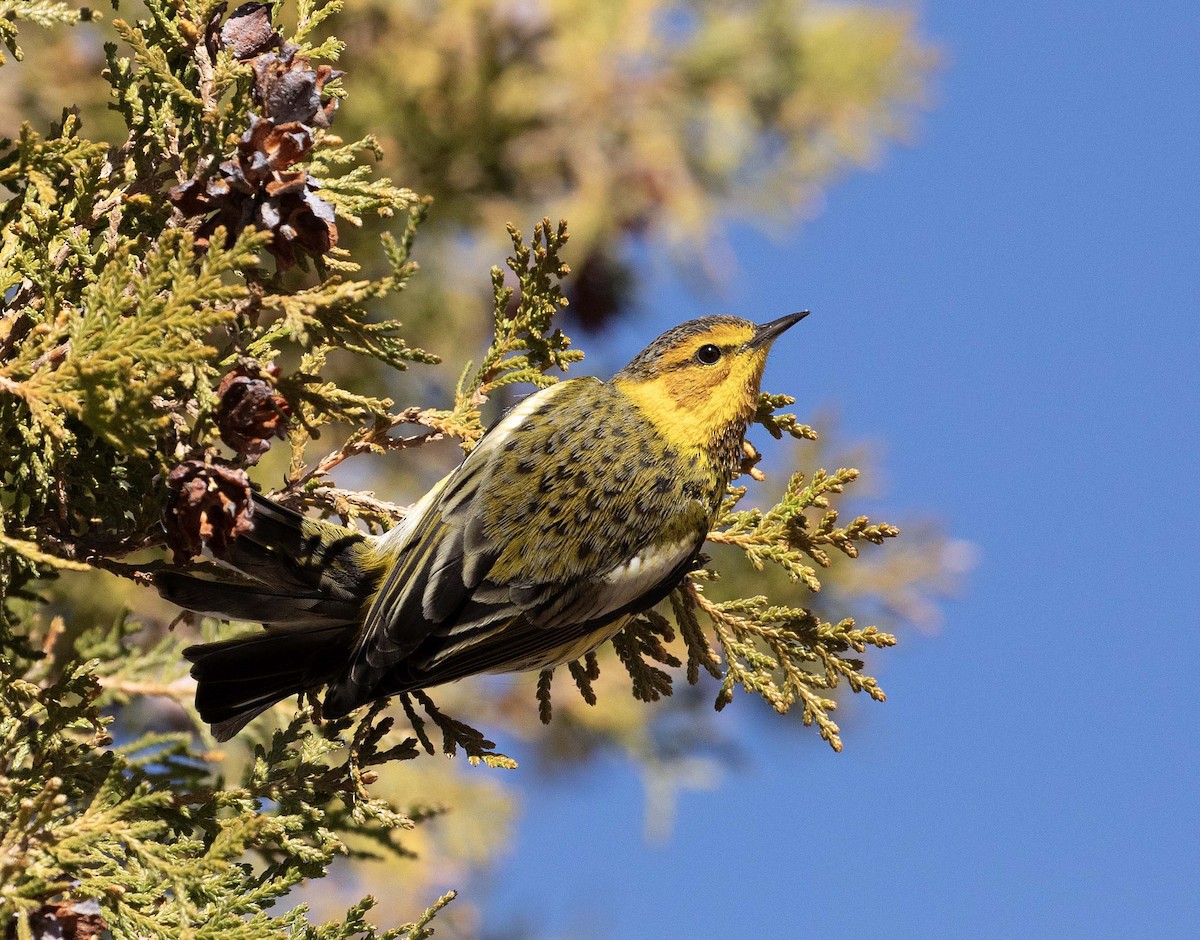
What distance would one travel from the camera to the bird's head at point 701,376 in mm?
3809

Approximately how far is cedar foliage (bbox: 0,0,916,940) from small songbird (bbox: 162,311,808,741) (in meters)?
0.17

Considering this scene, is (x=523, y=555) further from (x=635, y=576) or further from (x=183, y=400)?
(x=183, y=400)

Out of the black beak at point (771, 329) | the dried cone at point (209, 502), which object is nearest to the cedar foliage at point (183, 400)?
the dried cone at point (209, 502)

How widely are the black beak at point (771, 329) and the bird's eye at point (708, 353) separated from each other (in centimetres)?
10

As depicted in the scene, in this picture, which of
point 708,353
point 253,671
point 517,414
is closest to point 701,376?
point 708,353

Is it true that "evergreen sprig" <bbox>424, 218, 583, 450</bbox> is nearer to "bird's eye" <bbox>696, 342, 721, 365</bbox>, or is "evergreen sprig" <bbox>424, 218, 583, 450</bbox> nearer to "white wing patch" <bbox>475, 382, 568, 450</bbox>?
"white wing patch" <bbox>475, 382, 568, 450</bbox>

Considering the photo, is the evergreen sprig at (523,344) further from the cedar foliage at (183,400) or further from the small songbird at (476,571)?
the small songbird at (476,571)

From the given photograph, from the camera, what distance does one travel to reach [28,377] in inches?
110

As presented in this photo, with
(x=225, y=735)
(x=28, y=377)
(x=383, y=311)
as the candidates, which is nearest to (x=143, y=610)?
(x=383, y=311)

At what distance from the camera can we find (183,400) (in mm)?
2908

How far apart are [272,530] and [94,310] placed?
0.73m

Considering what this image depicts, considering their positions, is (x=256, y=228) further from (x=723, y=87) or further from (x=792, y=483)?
(x=723, y=87)

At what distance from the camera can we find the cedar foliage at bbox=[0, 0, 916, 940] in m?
2.66

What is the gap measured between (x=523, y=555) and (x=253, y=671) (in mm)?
772
